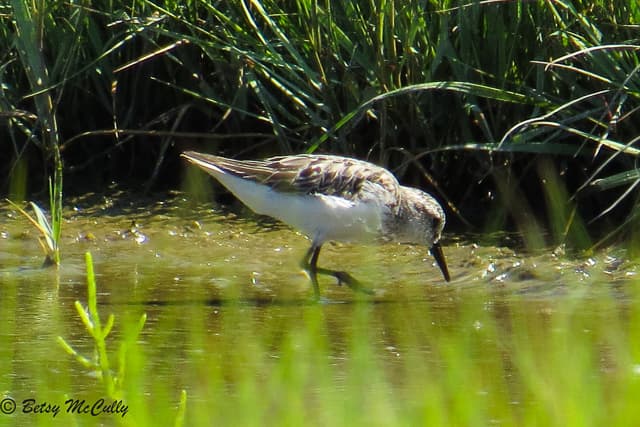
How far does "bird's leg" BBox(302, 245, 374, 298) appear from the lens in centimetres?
639

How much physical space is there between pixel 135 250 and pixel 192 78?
1.17 metres

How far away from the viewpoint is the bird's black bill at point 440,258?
661 centimetres

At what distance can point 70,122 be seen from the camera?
26.0 feet

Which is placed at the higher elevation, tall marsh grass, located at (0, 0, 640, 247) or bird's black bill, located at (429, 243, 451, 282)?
tall marsh grass, located at (0, 0, 640, 247)

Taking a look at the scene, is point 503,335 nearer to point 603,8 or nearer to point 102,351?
point 603,8

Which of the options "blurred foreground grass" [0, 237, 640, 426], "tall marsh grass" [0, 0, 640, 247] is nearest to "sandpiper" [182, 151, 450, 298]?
"tall marsh grass" [0, 0, 640, 247]

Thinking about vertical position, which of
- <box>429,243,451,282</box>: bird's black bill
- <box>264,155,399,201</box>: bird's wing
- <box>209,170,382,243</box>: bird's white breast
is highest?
<box>264,155,399,201</box>: bird's wing

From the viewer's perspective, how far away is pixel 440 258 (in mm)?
6723

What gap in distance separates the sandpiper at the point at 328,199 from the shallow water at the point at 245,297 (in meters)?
0.25

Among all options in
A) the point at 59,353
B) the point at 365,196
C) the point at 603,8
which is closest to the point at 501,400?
the point at 59,353

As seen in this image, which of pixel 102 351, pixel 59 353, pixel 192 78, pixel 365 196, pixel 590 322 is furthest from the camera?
pixel 192 78

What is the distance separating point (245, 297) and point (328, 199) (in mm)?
697

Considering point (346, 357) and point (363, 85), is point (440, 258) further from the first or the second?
point (346, 357)

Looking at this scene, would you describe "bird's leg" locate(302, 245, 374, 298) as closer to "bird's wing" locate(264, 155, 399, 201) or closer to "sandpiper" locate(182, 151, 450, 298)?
"sandpiper" locate(182, 151, 450, 298)
